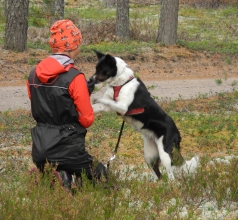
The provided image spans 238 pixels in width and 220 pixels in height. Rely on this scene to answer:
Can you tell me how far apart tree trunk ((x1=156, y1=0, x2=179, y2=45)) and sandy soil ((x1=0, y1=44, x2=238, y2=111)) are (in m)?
0.54

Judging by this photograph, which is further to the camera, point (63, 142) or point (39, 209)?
point (63, 142)

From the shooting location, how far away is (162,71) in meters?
17.0

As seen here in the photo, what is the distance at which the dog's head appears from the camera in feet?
20.4

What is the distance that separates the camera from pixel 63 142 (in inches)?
193

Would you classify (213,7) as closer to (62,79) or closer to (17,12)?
(17,12)

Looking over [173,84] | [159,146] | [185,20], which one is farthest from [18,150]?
[185,20]

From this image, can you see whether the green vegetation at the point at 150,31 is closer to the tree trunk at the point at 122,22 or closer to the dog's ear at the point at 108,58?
the tree trunk at the point at 122,22

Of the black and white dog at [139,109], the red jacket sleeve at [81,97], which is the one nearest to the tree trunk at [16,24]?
the black and white dog at [139,109]

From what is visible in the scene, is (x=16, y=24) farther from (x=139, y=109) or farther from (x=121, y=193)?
(x=121, y=193)

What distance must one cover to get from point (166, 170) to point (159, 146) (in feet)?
0.99

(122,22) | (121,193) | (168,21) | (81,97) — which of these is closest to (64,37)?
(81,97)

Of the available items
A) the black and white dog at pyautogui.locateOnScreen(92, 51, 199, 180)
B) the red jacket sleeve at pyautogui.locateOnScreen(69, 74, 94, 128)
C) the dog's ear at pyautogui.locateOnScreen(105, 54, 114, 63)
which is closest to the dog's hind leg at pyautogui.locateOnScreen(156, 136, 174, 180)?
the black and white dog at pyautogui.locateOnScreen(92, 51, 199, 180)

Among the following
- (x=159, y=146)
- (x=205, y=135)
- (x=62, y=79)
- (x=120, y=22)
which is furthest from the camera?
(x=120, y=22)

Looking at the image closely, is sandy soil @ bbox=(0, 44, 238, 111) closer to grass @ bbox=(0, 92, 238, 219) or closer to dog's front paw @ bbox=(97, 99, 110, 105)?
grass @ bbox=(0, 92, 238, 219)
